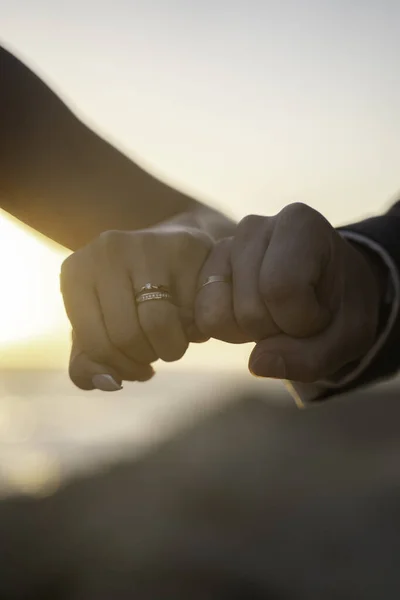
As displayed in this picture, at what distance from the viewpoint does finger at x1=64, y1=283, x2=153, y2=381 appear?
1.81 feet

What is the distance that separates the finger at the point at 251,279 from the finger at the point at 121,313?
99mm

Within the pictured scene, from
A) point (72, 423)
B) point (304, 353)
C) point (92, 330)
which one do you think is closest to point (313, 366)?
point (304, 353)

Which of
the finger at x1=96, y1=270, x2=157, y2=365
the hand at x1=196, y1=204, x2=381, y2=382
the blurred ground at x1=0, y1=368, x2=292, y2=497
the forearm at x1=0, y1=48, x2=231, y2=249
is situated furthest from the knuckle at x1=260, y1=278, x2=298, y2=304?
the blurred ground at x1=0, y1=368, x2=292, y2=497

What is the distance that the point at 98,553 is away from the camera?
489 centimetres

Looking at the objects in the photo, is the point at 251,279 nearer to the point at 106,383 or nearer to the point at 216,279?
the point at 216,279

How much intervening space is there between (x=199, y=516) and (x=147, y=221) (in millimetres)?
5407

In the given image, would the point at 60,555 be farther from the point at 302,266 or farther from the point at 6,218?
the point at 302,266

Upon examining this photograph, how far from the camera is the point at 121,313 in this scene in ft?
1.77

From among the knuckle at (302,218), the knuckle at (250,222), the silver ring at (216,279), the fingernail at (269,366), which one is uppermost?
the knuckle at (302,218)

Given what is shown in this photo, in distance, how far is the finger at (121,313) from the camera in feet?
1.77

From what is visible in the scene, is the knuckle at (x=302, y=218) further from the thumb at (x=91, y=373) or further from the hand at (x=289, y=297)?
the thumb at (x=91, y=373)

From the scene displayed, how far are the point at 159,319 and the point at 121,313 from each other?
37mm

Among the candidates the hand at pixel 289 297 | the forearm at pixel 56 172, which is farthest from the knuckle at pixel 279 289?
the forearm at pixel 56 172

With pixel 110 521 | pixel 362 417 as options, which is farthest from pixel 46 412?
pixel 362 417
